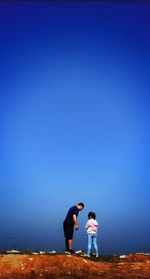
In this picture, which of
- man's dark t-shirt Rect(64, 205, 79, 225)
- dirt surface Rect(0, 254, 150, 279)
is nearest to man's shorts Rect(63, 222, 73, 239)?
man's dark t-shirt Rect(64, 205, 79, 225)

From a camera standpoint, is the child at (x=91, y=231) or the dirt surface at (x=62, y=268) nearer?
the dirt surface at (x=62, y=268)

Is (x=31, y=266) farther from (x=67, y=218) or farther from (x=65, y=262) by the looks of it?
(x=67, y=218)

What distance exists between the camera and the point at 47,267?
53.6ft

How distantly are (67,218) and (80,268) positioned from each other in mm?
3740

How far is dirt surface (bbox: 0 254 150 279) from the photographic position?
15.8 m

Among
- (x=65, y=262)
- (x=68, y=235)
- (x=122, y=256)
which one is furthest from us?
(x=122, y=256)

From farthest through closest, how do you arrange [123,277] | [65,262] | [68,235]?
[68,235] < [65,262] < [123,277]

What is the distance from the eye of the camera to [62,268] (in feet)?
53.3

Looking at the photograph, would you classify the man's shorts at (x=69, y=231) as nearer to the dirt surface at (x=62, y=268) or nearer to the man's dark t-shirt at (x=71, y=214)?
the man's dark t-shirt at (x=71, y=214)

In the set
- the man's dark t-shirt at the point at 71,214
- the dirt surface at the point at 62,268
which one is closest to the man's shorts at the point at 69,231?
the man's dark t-shirt at the point at 71,214

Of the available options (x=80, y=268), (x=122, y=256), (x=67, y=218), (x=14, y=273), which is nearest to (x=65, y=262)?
(x=80, y=268)

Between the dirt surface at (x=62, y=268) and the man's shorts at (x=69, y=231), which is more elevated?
the man's shorts at (x=69, y=231)

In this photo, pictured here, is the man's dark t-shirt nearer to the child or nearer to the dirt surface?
the child

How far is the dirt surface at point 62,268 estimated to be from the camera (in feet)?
51.7
